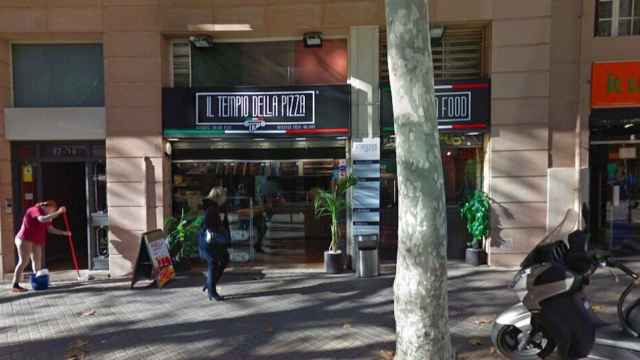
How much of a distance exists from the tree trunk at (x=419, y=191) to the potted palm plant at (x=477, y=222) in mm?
5017

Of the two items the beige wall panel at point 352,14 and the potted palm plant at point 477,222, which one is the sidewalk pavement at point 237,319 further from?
the beige wall panel at point 352,14

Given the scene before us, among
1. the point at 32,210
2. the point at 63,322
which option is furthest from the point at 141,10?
the point at 63,322

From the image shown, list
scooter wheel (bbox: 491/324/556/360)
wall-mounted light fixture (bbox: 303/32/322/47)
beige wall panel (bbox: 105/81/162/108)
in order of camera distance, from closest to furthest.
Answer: scooter wheel (bbox: 491/324/556/360) < beige wall panel (bbox: 105/81/162/108) < wall-mounted light fixture (bbox: 303/32/322/47)

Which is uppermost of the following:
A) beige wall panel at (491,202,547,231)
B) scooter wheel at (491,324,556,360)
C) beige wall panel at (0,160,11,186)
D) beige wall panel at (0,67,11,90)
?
beige wall panel at (0,67,11,90)

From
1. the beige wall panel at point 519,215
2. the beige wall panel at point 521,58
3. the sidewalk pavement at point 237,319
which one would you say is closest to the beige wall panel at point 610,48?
the beige wall panel at point 521,58

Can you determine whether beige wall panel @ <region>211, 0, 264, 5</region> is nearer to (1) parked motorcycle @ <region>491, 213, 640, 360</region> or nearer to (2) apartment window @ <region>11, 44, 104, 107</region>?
(2) apartment window @ <region>11, 44, 104, 107</region>

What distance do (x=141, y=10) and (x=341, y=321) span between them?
6643mm

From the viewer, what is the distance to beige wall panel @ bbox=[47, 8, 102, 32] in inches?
337

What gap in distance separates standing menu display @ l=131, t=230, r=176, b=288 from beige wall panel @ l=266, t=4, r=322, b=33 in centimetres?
438

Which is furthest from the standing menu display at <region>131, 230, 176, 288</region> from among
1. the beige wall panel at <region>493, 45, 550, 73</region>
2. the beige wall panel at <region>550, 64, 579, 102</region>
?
the beige wall panel at <region>550, 64, 579, 102</region>

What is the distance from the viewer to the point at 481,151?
905cm

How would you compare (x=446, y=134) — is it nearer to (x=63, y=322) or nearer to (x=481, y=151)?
(x=481, y=151)

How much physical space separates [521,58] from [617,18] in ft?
7.33

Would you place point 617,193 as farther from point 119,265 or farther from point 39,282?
point 39,282
